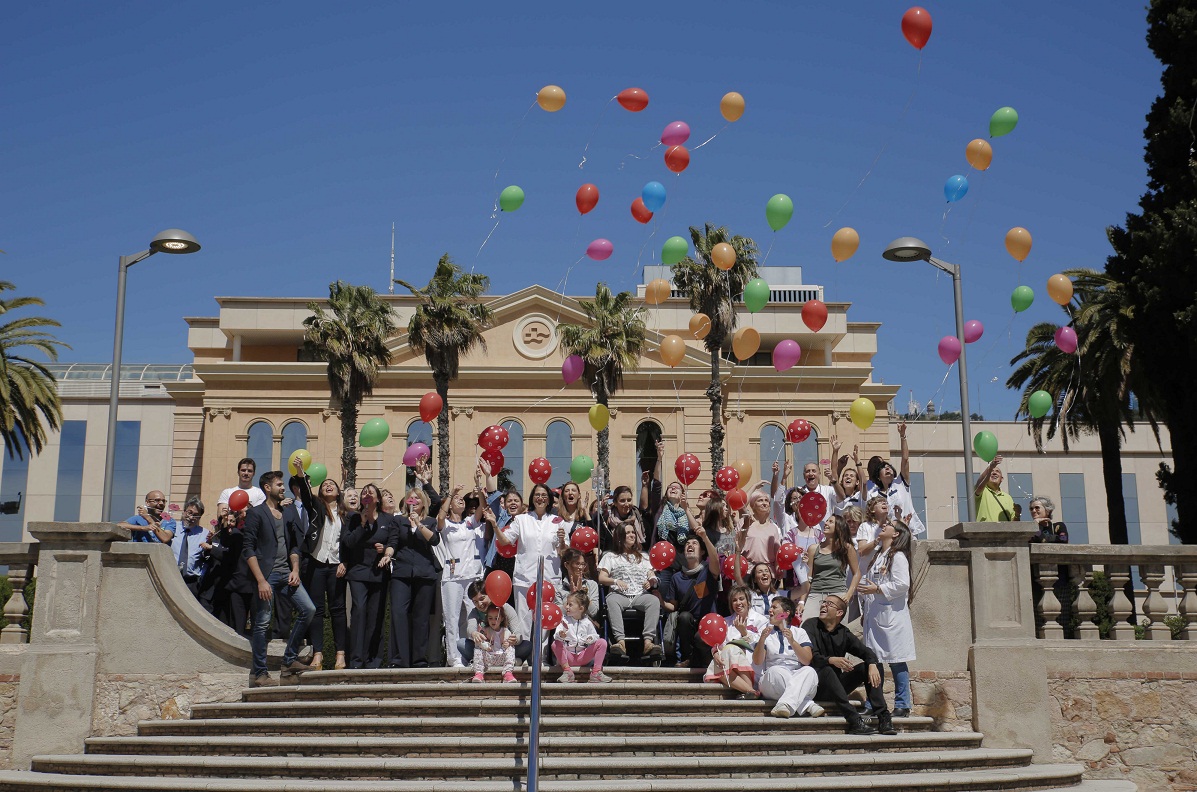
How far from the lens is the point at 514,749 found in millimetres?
8977

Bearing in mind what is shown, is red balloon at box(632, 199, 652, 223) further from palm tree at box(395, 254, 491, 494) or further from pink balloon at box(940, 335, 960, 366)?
palm tree at box(395, 254, 491, 494)

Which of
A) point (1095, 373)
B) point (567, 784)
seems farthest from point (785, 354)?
point (1095, 373)

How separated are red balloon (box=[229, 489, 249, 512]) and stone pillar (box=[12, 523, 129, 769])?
1503mm

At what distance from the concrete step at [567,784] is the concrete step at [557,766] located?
12 cm

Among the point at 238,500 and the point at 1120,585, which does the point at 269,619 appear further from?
the point at 1120,585

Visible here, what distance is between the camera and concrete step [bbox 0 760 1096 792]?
27.4ft

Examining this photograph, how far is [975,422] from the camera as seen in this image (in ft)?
149

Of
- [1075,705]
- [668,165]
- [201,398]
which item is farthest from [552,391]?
[1075,705]

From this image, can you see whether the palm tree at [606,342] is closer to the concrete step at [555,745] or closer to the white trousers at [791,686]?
the white trousers at [791,686]

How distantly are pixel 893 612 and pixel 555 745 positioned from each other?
337cm

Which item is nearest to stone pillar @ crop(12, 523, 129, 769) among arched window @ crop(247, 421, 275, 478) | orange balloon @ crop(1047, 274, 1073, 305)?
orange balloon @ crop(1047, 274, 1073, 305)

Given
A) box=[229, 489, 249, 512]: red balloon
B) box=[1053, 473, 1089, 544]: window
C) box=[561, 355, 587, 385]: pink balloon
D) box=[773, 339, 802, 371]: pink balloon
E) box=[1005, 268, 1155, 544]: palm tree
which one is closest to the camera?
box=[229, 489, 249, 512]: red balloon

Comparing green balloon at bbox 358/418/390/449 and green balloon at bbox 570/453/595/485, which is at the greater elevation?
green balloon at bbox 358/418/390/449

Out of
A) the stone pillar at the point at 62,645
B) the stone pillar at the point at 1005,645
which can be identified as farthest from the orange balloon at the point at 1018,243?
the stone pillar at the point at 62,645
